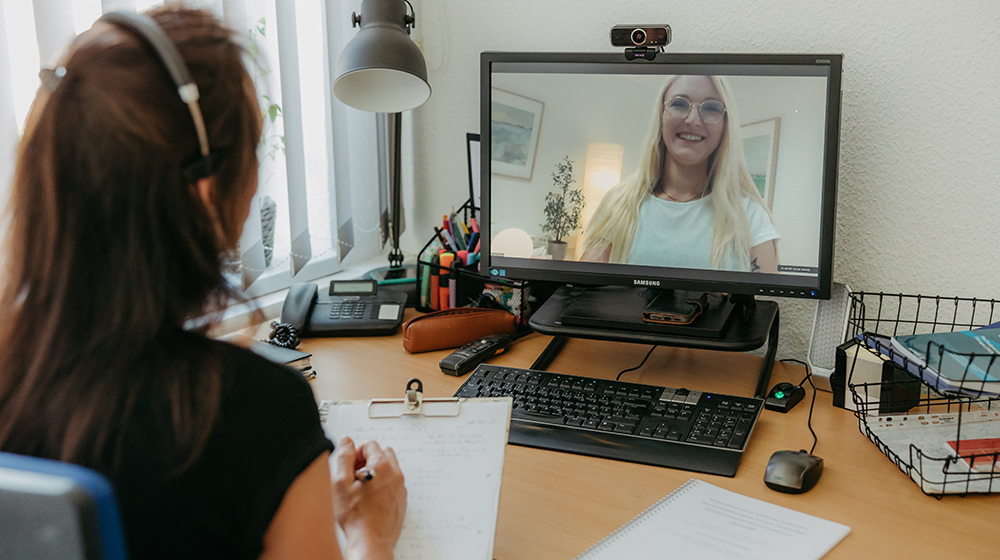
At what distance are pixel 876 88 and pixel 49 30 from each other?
131 centimetres

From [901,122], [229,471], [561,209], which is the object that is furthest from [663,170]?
[229,471]

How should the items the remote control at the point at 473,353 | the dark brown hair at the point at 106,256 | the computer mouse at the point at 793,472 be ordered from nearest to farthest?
the dark brown hair at the point at 106,256
the computer mouse at the point at 793,472
the remote control at the point at 473,353

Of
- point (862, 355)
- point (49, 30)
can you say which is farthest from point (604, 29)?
point (49, 30)

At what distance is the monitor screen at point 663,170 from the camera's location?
3.69 ft

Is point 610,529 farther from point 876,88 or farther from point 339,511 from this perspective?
point 876,88

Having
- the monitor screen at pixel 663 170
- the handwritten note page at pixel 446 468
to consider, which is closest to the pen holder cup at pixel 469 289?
the monitor screen at pixel 663 170

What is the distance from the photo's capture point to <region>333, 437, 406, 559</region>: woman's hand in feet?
2.41

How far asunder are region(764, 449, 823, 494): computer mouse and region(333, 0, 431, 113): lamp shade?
2.84 ft

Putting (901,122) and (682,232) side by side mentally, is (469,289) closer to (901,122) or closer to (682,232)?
(682,232)

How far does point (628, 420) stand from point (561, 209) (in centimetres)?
42

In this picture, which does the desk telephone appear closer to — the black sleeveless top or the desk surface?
the desk surface

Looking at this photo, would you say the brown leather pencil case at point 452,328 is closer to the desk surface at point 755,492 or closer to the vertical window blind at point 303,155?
the desk surface at point 755,492

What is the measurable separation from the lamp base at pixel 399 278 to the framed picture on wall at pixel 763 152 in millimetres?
749

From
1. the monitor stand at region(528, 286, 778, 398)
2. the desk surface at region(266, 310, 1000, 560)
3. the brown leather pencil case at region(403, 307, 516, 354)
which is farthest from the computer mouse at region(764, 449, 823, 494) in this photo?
the brown leather pencil case at region(403, 307, 516, 354)
